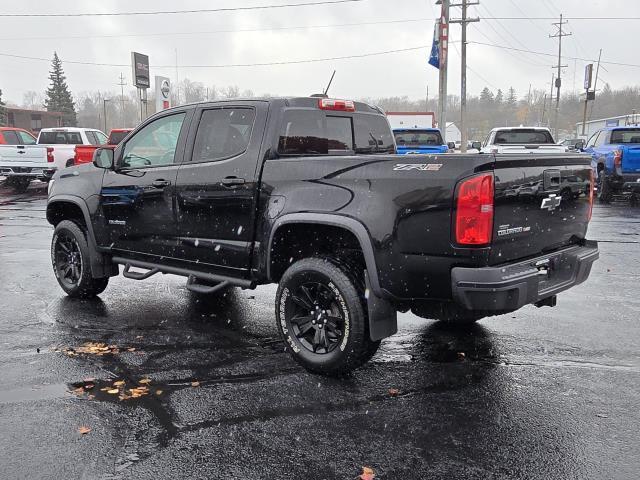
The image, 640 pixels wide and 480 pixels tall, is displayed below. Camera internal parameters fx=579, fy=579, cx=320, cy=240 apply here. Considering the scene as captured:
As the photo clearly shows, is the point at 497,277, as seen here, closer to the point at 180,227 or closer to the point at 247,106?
the point at 247,106

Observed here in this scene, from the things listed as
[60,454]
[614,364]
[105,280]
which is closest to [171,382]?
[60,454]

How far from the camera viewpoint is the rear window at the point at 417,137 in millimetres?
15500

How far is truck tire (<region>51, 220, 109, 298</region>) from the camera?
6055 millimetres

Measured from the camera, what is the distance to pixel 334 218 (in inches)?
153

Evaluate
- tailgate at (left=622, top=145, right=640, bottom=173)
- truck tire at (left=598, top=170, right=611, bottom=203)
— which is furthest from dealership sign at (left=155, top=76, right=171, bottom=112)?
tailgate at (left=622, top=145, right=640, bottom=173)

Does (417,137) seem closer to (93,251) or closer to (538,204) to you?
(93,251)

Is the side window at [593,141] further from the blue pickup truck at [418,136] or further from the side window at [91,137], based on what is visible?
the side window at [91,137]

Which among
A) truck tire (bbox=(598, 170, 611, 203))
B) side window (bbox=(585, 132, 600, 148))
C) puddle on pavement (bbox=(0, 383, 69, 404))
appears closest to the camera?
puddle on pavement (bbox=(0, 383, 69, 404))

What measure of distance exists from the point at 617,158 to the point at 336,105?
1154 centimetres

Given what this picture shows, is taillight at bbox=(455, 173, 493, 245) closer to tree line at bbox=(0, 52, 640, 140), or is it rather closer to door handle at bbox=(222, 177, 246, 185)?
door handle at bbox=(222, 177, 246, 185)

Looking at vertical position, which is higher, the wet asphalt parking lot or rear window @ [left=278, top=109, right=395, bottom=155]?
rear window @ [left=278, top=109, right=395, bottom=155]

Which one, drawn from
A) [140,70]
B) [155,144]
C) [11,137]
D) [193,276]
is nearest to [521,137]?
[155,144]

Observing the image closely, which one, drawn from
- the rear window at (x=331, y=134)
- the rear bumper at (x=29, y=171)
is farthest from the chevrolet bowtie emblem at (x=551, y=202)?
the rear bumper at (x=29, y=171)

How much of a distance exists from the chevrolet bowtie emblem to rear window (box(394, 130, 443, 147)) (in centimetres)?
1171
